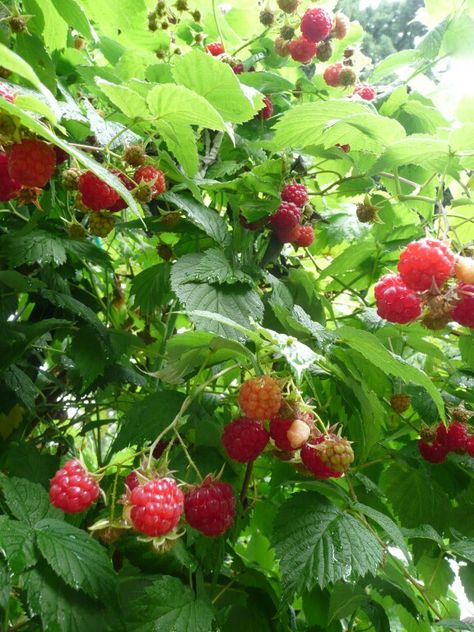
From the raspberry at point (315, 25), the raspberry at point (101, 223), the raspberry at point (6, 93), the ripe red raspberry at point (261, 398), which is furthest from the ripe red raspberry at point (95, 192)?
the raspberry at point (315, 25)

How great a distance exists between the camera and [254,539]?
1.66 metres

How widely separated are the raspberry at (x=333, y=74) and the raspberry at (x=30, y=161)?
90 centimetres

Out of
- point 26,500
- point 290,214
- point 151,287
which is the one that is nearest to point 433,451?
point 290,214

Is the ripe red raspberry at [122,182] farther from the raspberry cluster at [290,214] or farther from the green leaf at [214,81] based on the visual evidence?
the raspberry cluster at [290,214]

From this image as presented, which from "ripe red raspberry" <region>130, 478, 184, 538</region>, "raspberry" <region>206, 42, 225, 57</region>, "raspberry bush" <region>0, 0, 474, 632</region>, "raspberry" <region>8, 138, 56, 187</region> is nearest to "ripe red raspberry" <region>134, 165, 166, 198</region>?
"raspberry bush" <region>0, 0, 474, 632</region>

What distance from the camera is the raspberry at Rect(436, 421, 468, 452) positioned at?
117 cm

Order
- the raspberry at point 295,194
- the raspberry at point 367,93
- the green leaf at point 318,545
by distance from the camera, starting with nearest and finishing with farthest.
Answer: the green leaf at point 318,545 < the raspberry at point 295,194 < the raspberry at point 367,93

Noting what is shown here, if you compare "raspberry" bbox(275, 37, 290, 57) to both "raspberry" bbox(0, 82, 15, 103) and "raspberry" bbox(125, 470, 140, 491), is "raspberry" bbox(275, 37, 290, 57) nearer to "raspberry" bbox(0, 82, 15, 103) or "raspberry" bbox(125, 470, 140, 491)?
"raspberry" bbox(0, 82, 15, 103)

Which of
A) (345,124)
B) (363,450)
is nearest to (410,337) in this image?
(363,450)

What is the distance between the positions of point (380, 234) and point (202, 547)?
0.74 meters

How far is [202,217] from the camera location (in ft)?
3.52

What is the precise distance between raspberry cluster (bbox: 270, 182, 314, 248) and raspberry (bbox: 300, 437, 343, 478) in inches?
16.7

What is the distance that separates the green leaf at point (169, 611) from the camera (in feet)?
3.04

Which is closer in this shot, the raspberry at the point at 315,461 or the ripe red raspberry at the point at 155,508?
the ripe red raspberry at the point at 155,508
